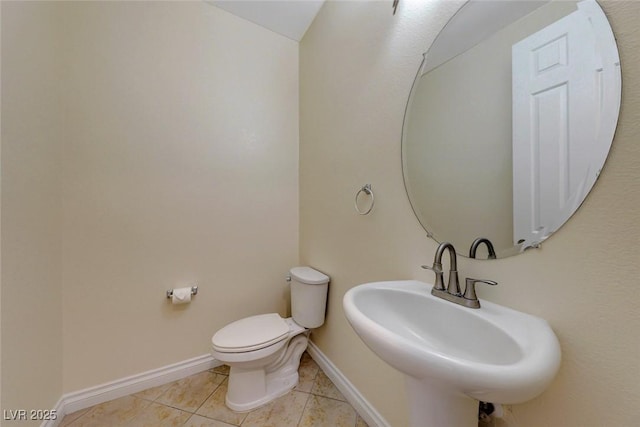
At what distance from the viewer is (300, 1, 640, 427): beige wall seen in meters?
0.46

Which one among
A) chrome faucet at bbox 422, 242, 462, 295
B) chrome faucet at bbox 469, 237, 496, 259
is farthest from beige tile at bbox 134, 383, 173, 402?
chrome faucet at bbox 469, 237, 496, 259

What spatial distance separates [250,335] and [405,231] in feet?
3.38

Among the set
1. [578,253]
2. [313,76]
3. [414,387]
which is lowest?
[414,387]

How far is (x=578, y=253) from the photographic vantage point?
52 cm

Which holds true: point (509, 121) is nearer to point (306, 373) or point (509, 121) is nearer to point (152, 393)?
point (306, 373)

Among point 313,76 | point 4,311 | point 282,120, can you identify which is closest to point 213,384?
point 4,311

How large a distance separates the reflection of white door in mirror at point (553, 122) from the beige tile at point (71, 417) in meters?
2.14

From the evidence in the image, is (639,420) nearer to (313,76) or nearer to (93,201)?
(313,76)

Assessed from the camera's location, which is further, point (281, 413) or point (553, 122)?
point (281, 413)

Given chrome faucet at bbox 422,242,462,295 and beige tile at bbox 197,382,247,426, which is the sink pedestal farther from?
beige tile at bbox 197,382,247,426

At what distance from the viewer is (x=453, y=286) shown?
705 millimetres

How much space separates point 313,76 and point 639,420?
6.52 ft

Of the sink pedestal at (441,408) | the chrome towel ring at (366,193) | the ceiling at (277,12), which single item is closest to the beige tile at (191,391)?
the sink pedestal at (441,408)

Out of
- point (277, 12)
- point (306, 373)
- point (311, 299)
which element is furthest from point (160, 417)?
point (277, 12)
